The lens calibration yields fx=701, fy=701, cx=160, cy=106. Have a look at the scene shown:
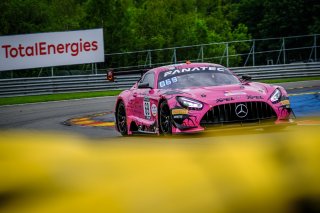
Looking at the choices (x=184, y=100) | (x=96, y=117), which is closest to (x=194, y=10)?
(x=96, y=117)

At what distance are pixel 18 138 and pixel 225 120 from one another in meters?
7.55

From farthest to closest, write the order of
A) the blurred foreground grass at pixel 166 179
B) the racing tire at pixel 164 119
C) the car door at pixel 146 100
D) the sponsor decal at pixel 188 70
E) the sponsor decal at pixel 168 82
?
the sponsor decal at pixel 188 70 → the sponsor decal at pixel 168 82 → the car door at pixel 146 100 → the racing tire at pixel 164 119 → the blurred foreground grass at pixel 166 179

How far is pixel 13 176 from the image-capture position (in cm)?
86

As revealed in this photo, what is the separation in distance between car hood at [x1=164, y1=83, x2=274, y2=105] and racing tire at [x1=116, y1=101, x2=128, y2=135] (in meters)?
2.01

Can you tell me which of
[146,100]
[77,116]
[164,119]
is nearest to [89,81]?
[77,116]

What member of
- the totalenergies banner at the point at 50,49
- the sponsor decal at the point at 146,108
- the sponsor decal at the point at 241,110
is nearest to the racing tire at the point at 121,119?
the sponsor decal at the point at 146,108

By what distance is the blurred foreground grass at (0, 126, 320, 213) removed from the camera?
0.81 m

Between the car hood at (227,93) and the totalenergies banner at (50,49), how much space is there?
22103 millimetres

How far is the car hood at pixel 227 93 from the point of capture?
873cm

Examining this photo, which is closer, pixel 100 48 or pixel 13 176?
pixel 13 176

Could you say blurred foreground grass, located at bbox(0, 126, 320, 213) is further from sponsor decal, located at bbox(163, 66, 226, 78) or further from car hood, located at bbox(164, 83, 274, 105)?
sponsor decal, located at bbox(163, 66, 226, 78)

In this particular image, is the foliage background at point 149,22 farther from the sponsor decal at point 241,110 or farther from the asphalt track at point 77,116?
the sponsor decal at point 241,110

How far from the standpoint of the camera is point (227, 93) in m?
8.88

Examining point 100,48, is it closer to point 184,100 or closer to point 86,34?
point 86,34
